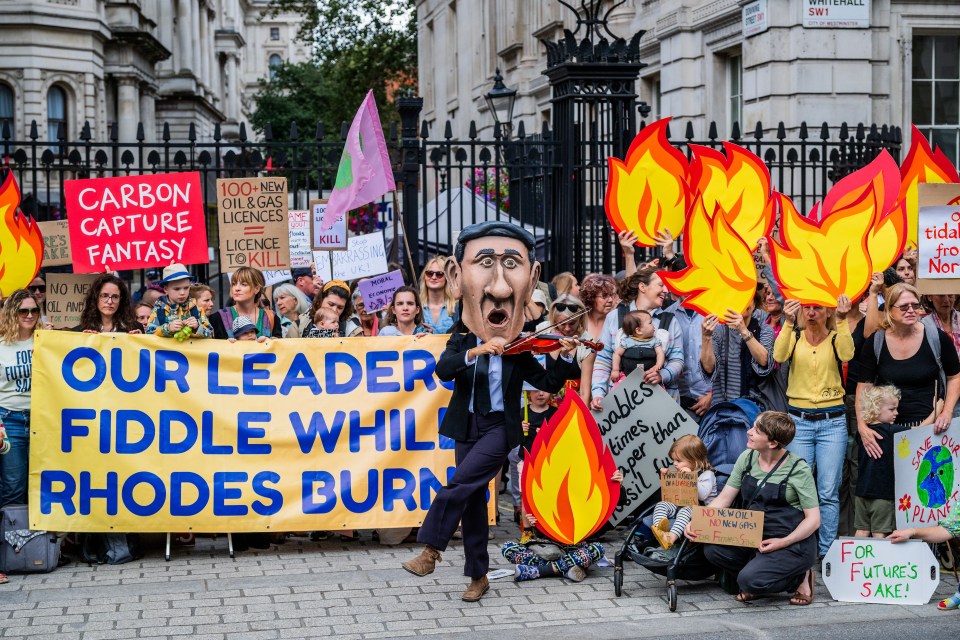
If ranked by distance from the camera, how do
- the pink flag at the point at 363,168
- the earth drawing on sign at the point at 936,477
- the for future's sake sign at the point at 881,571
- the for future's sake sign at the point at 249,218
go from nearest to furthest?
1. the for future's sake sign at the point at 881,571
2. the earth drawing on sign at the point at 936,477
3. the pink flag at the point at 363,168
4. the for future's sake sign at the point at 249,218

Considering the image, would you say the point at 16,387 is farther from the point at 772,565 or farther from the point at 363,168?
the point at 772,565

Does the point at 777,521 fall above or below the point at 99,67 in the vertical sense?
below

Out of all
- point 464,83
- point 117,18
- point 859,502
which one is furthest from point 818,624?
point 117,18

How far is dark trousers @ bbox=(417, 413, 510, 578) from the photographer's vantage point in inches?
275

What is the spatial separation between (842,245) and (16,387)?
5.20 m

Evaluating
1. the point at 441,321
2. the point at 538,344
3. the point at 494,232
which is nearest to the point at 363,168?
the point at 441,321

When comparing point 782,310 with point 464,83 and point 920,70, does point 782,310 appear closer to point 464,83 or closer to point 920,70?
point 920,70

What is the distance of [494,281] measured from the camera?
279 inches

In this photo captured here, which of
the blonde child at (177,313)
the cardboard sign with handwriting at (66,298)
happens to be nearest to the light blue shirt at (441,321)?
the blonde child at (177,313)

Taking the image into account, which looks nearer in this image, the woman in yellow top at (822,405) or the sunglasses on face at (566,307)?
the woman in yellow top at (822,405)

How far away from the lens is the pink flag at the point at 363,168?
953 centimetres

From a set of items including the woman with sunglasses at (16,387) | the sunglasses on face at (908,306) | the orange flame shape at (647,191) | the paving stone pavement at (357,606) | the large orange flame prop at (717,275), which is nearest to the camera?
the paving stone pavement at (357,606)

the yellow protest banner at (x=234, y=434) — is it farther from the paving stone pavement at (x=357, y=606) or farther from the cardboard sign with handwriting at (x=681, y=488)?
the cardboard sign with handwriting at (x=681, y=488)

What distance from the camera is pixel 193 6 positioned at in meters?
66.8
